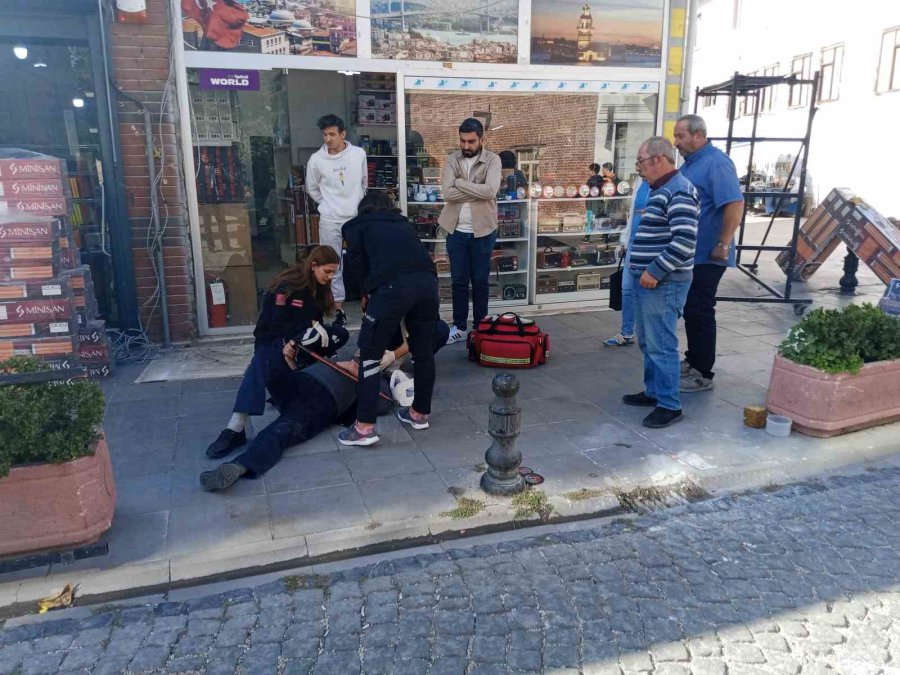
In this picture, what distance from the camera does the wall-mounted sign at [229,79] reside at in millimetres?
6828

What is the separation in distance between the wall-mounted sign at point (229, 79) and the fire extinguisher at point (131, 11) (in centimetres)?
67

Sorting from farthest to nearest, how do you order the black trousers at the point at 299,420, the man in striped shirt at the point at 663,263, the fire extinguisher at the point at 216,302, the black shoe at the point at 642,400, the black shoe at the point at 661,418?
the fire extinguisher at the point at 216,302 < the black shoe at the point at 642,400 < the black shoe at the point at 661,418 < the man in striped shirt at the point at 663,263 < the black trousers at the point at 299,420

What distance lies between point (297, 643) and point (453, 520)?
1185mm

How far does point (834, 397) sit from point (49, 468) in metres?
4.78

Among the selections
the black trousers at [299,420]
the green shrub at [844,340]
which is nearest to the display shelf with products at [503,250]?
the black trousers at [299,420]

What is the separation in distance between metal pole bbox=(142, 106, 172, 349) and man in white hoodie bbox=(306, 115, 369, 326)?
4.73 ft

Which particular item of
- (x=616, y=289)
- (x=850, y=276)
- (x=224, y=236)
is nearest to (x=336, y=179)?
(x=224, y=236)

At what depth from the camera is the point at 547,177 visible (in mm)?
8688

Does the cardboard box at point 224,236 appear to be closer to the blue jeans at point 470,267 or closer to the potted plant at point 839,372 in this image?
the blue jeans at point 470,267

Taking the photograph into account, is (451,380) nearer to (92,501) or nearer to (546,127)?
(92,501)

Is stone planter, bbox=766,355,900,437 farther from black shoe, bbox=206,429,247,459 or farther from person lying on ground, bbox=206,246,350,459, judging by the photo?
black shoe, bbox=206,429,247,459

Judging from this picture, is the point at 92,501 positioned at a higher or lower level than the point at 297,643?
higher

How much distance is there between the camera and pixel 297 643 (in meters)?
2.94

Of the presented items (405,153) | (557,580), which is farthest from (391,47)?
(557,580)
